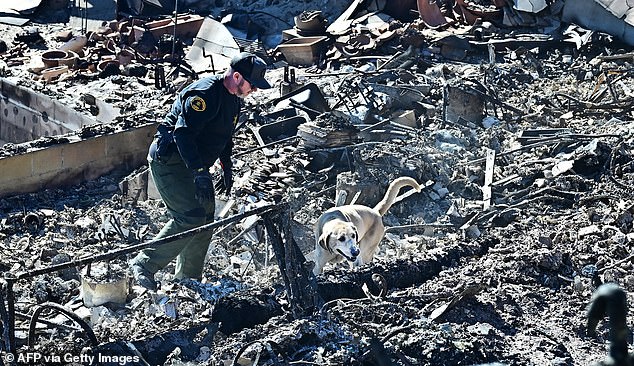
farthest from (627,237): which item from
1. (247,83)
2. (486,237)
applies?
(247,83)

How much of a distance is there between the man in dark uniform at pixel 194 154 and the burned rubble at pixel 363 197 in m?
0.27

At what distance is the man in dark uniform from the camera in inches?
260

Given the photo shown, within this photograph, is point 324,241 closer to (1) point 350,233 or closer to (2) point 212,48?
(1) point 350,233

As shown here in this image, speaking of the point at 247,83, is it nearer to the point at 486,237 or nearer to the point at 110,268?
the point at 110,268

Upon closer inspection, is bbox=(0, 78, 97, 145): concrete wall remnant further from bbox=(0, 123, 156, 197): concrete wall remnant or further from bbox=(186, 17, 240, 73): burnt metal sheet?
bbox=(186, 17, 240, 73): burnt metal sheet

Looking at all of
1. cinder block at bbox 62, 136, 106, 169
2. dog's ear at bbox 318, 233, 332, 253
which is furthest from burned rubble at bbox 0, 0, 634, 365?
dog's ear at bbox 318, 233, 332, 253

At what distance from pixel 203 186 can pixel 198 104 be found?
59 centimetres

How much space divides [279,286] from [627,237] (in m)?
3.18

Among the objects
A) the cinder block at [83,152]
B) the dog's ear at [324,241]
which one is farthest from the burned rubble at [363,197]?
the dog's ear at [324,241]

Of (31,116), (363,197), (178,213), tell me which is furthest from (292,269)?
(31,116)

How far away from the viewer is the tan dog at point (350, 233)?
6984 mm

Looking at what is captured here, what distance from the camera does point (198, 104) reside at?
21.6 ft

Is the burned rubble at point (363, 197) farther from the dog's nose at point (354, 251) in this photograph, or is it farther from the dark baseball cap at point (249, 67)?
the dark baseball cap at point (249, 67)

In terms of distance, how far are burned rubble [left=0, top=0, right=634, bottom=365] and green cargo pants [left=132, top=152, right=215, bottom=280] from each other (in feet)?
0.87
